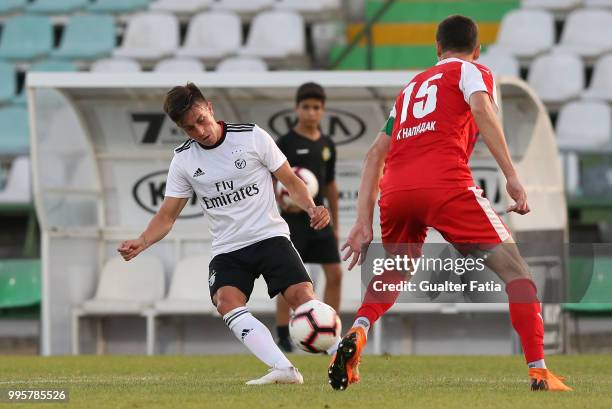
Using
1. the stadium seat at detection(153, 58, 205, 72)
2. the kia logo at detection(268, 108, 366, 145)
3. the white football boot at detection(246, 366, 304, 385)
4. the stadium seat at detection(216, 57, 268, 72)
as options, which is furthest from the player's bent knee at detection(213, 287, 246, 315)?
the stadium seat at detection(153, 58, 205, 72)

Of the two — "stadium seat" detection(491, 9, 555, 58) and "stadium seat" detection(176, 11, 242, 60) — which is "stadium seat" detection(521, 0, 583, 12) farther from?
"stadium seat" detection(176, 11, 242, 60)

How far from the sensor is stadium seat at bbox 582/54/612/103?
15969 mm

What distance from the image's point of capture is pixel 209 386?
669 cm

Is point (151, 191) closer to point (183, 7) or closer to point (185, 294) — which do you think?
point (185, 294)

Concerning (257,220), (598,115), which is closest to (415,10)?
(598,115)

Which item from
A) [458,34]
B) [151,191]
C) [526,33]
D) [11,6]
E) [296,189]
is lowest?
[296,189]

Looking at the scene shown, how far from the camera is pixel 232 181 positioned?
21.9ft

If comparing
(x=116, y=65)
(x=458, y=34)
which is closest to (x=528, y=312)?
(x=458, y=34)

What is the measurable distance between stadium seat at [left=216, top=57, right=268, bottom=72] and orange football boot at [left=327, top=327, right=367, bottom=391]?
10.8 metres

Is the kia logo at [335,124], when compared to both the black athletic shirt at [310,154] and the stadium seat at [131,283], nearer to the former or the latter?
the stadium seat at [131,283]

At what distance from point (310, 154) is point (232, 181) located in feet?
11.1

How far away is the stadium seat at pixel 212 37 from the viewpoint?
17.2m

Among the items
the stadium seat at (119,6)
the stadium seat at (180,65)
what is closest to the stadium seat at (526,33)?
the stadium seat at (180,65)

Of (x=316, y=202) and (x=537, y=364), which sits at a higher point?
(x=316, y=202)
